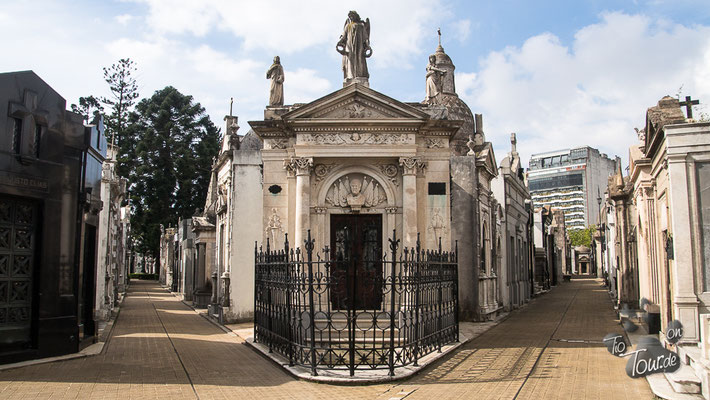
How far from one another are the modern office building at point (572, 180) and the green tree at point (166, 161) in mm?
89194

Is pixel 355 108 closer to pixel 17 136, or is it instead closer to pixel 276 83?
pixel 276 83

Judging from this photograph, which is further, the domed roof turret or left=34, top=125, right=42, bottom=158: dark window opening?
the domed roof turret

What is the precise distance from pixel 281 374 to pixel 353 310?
1788mm

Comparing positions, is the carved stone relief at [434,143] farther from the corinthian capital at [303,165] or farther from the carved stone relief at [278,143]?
the carved stone relief at [278,143]

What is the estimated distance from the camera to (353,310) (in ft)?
29.8

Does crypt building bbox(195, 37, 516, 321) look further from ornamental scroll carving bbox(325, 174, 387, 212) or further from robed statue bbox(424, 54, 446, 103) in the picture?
robed statue bbox(424, 54, 446, 103)

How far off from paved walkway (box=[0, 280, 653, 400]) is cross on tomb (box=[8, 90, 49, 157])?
413 centimetres

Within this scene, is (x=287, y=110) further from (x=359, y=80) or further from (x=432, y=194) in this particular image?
(x=432, y=194)

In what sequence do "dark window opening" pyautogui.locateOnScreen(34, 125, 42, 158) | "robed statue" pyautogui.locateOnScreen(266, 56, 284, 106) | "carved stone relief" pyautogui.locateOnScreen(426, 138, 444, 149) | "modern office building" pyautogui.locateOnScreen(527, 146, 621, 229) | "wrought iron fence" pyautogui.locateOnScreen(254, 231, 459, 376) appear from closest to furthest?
"wrought iron fence" pyautogui.locateOnScreen(254, 231, 459, 376)
"dark window opening" pyautogui.locateOnScreen(34, 125, 42, 158)
"carved stone relief" pyautogui.locateOnScreen(426, 138, 444, 149)
"robed statue" pyautogui.locateOnScreen(266, 56, 284, 106)
"modern office building" pyautogui.locateOnScreen(527, 146, 621, 229)

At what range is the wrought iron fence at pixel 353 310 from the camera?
9516mm

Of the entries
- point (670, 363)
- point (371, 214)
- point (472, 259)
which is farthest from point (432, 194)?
point (670, 363)

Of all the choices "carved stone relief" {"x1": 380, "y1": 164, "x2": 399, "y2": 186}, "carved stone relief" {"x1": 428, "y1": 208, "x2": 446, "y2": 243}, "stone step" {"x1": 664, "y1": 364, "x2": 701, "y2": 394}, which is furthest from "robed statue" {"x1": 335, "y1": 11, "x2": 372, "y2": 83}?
"stone step" {"x1": 664, "y1": 364, "x2": 701, "y2": 394}

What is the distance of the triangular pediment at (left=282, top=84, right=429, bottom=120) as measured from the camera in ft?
49.9

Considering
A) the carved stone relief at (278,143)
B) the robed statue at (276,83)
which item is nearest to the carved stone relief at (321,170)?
the carved stone relief at (278,143)
